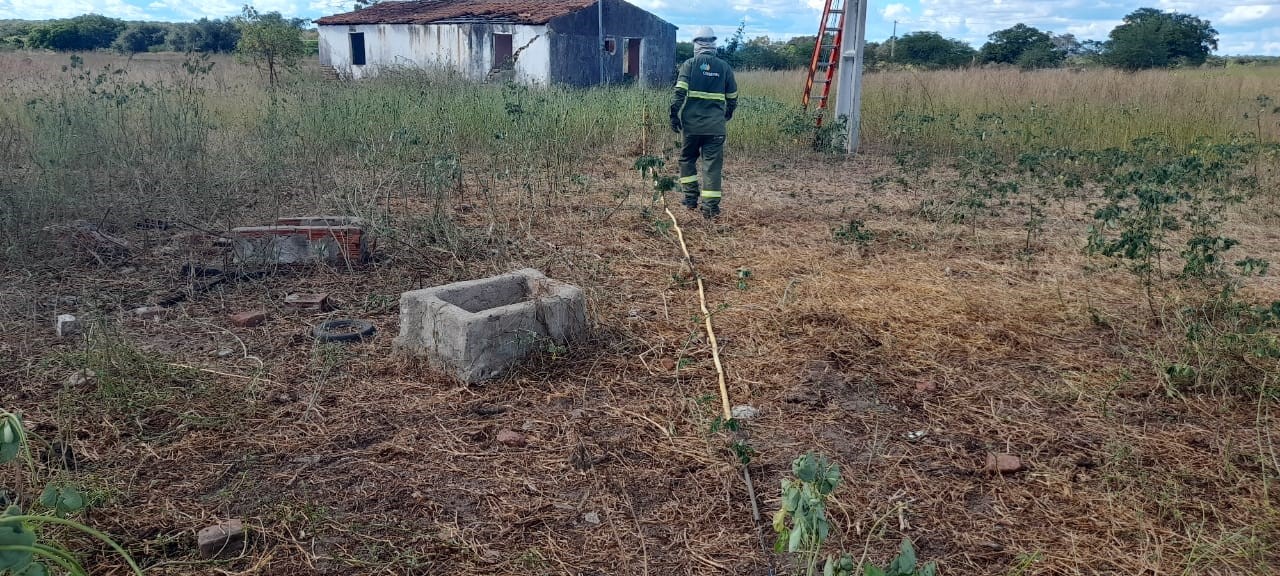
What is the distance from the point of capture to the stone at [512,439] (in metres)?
3.13

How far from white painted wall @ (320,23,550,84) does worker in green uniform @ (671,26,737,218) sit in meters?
12.2

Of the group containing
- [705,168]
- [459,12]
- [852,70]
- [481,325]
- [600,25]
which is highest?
[459,12]

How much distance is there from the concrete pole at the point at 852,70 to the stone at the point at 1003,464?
8005 millimetres

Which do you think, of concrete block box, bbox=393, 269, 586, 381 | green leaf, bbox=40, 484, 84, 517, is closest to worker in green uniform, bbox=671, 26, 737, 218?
concrete block box, bbox=393, 269, 586, 381

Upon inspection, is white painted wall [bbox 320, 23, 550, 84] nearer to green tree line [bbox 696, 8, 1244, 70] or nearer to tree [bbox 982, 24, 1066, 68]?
green tree line [bbox 696, 8, 1244, 70]

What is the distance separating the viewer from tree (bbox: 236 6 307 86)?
17453 millimetres

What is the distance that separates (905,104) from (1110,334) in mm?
8833

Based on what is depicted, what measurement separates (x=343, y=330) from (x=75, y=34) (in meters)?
40.6

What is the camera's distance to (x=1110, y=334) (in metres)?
4.26

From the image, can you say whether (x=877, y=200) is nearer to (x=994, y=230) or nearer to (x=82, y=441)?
(x=994, y=230)

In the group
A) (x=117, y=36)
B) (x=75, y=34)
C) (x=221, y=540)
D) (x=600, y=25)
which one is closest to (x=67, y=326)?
(x=221, y=540)

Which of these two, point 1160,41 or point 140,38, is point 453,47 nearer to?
point 1160,41

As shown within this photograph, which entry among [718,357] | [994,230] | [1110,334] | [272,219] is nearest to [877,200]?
[994,230]

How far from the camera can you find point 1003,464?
2.99 meters
